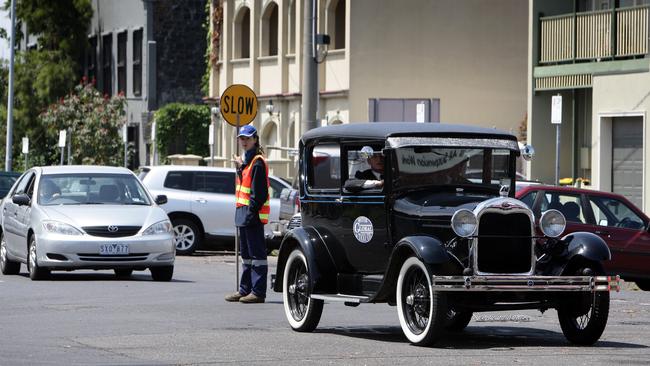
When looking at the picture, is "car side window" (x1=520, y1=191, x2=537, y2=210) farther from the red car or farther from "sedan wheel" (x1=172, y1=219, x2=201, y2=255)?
"sedan wheel" (x1=172, y1=219, x2=201, y2=255)

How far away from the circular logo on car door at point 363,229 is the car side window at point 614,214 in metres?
9.08

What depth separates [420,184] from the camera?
13.4m

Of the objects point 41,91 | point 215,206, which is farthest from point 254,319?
point 41,91

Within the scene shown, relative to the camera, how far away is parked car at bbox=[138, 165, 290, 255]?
2959 centimetres

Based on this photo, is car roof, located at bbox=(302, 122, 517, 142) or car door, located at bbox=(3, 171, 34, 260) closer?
car roof, located at bbox=(302, 122, 517, 142)

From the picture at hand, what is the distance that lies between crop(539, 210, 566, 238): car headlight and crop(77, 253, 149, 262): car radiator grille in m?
8.63

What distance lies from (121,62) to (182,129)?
20.7 feet

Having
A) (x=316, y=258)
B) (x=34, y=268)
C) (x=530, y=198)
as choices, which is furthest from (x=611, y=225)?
(x=316, y=258)

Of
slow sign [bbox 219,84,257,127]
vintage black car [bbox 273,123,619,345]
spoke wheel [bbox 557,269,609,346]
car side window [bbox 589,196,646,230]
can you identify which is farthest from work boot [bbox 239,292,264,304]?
car side window [bbox 589,196,646,230]

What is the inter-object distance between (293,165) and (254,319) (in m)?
28.0

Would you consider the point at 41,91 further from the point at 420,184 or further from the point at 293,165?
the point at 420,184

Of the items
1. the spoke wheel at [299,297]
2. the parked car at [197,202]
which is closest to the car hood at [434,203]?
the spoke wheel at [299,297]

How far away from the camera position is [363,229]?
13.5 metres

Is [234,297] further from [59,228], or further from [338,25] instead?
[338,25]
